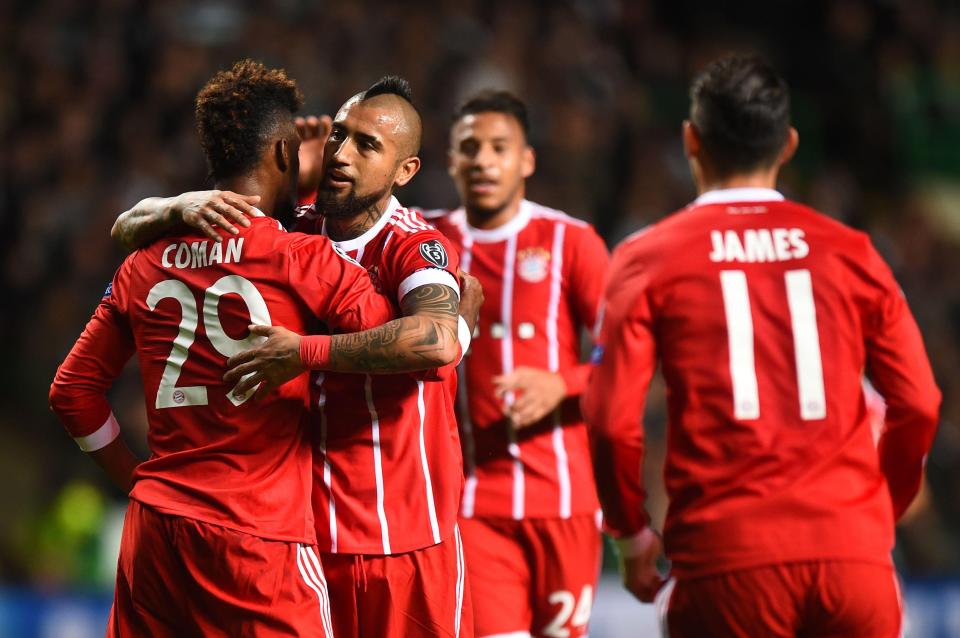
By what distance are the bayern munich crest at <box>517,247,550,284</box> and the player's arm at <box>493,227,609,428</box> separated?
87 millimetres

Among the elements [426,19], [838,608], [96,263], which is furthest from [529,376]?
[426,19]

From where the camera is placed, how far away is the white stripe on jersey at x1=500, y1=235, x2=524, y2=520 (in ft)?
16.0

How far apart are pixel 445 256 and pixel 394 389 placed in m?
0.45

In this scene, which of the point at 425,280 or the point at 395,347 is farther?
the point at 425,280

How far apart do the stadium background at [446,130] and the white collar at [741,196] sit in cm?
502

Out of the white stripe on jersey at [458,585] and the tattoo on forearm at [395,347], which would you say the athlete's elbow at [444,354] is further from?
the white stripe on jersey at [458,585]

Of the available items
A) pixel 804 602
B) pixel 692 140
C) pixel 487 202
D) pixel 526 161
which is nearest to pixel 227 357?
pixel 692 140

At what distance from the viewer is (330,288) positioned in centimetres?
354

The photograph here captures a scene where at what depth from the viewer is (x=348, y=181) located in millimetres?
3926

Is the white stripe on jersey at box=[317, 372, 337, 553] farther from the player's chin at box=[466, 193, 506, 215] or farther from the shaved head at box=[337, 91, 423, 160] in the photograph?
the player's chin at box=[466, 193, 506, 215]

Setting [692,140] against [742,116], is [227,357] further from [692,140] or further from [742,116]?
[742,116]

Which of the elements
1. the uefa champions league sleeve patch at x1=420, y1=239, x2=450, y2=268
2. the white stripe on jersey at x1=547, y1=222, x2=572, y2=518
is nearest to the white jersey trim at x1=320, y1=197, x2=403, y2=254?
the uefa champions league sleeve patch at x1=420, y1=239, x2=450, y2=268

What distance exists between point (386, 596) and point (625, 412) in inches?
38.2

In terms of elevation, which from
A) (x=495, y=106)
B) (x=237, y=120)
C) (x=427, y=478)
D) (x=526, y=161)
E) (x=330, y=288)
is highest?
(x=495, y=106)
